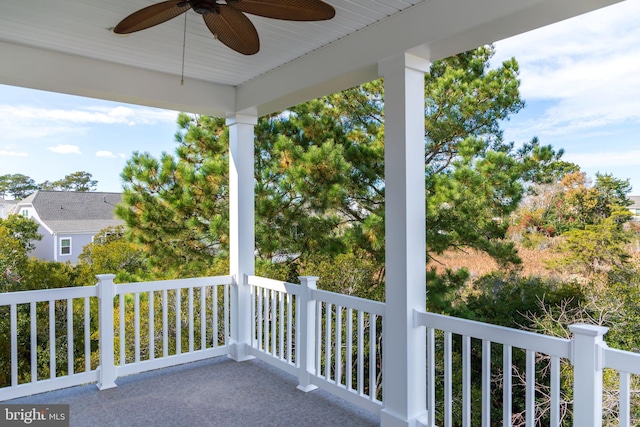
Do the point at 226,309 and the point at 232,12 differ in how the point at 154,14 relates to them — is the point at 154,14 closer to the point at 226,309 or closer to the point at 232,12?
the point at 232,12

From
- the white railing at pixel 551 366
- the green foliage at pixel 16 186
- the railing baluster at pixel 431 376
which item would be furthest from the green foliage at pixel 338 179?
the green foliage at pixel 16 186

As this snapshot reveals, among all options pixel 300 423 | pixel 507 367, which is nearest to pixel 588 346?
pixel 507 367

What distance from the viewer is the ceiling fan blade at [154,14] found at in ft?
6.71

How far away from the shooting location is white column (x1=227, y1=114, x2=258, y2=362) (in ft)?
14.6

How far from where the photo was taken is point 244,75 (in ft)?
13.2

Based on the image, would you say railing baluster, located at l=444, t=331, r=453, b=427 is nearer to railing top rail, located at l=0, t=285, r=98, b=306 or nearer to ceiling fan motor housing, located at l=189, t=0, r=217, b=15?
ceiling fan motor housing, located at l=189, t=0, r=217, b=15

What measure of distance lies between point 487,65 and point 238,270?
6.21 metres

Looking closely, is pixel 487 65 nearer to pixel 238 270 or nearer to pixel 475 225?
pixel 475 225

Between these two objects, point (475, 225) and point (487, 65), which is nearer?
point (475, 225)

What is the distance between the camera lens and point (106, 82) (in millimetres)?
3645

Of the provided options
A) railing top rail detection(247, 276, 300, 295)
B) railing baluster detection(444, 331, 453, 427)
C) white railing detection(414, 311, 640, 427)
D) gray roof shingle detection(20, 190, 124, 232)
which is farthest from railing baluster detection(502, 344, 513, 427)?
gray roof shingle detection(20, 190, 124, 232)

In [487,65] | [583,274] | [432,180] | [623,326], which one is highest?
[487,65]

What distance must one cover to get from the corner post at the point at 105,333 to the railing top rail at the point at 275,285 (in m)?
1.28

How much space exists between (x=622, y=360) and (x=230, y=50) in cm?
313
